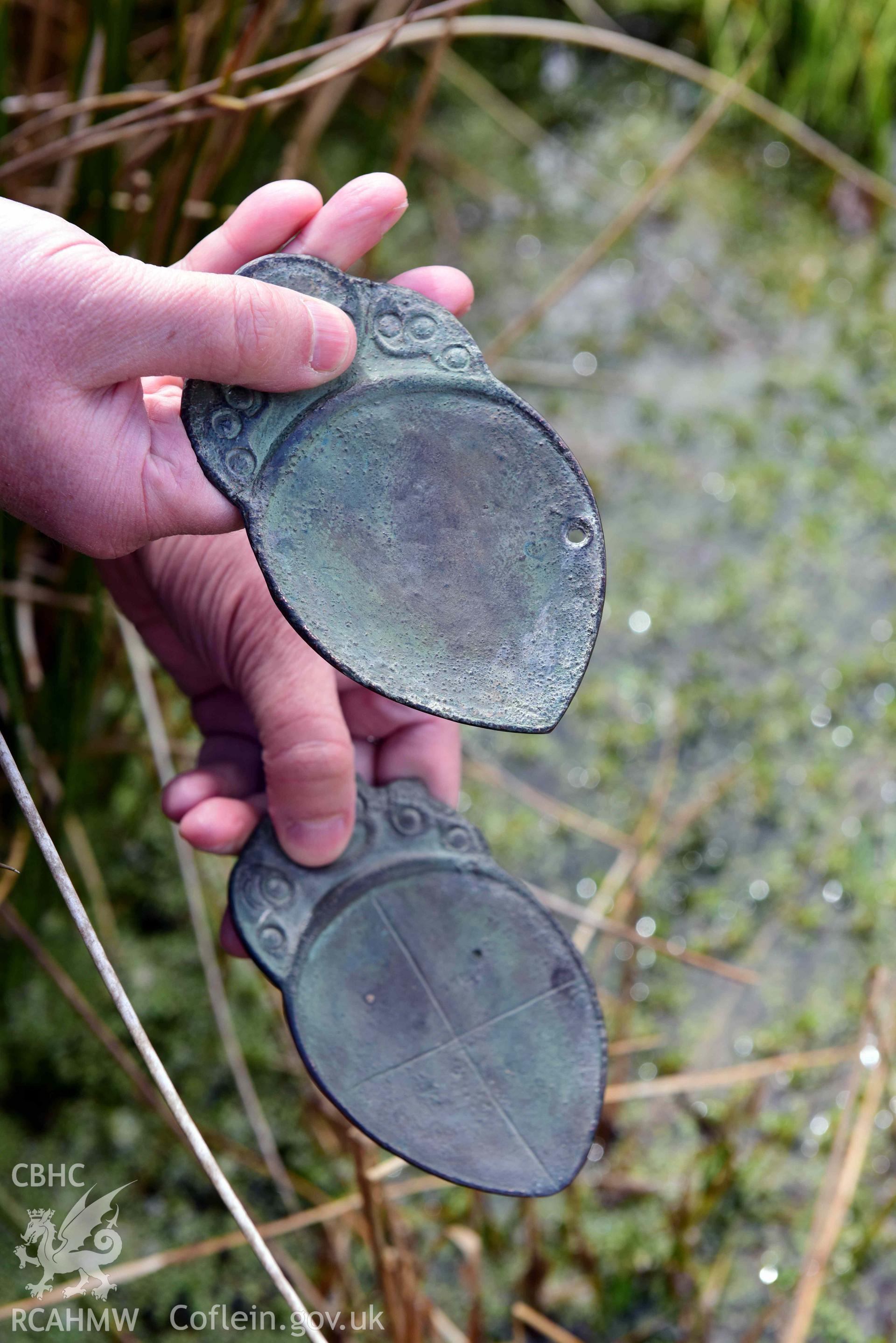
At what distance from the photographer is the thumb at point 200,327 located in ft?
1.82

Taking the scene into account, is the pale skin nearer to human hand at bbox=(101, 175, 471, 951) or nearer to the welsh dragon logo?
human hand at bbox=(101, 175, 471, 951)

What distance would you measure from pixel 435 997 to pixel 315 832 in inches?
5.4

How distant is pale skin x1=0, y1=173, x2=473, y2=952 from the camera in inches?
22.0

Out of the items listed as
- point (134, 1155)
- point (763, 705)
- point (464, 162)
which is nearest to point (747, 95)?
point (464, 162)

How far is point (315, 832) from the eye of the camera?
30.4 inches

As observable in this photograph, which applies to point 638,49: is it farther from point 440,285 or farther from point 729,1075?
point 729,1075

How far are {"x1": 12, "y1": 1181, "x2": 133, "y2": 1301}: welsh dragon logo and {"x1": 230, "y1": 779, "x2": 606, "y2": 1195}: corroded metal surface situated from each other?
412mm

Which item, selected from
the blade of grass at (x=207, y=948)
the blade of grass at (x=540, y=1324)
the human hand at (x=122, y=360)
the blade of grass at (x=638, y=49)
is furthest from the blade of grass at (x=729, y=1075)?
the blade of grass at (x=638, y=49)

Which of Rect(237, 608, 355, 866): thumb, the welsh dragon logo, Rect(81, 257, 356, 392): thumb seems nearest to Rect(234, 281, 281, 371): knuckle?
Rect(81, 257, 356, 392): thumb

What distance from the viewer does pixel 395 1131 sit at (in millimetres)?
718

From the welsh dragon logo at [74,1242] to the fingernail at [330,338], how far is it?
787 millimetres

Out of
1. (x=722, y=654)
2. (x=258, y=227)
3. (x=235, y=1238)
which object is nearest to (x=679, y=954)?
(x=722, y=654)

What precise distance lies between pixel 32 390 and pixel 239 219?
0.16 meters

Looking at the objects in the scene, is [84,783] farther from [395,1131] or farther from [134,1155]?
[395,1131]
